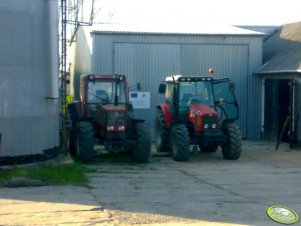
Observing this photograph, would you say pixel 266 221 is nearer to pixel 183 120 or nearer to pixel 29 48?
pixel 29 48

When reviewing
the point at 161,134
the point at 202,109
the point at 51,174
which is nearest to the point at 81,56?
the point at 161,134

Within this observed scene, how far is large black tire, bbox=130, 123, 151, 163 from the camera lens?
58.4 feet

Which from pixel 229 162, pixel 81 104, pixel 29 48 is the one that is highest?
pixel 29 48

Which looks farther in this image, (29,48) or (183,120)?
(183,120)

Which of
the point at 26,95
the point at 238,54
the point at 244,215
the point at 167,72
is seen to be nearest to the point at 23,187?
the point at 26,95

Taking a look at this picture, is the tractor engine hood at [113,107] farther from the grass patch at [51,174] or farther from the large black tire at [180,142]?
the grass patch at [51,174]

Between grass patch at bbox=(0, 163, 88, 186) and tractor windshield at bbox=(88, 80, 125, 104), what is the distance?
3608mm

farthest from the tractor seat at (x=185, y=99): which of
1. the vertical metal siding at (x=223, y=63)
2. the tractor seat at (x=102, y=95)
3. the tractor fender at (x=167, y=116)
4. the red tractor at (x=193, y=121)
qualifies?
the vertical metal siding at (x=223, y=63)

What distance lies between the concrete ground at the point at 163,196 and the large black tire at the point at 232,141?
A: 493mm

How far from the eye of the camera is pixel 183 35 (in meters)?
25.8

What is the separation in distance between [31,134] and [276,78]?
39.9 ft

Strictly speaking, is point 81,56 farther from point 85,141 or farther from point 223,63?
point 85,141

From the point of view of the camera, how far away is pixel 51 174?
14.9 m

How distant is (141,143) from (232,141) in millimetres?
2837
